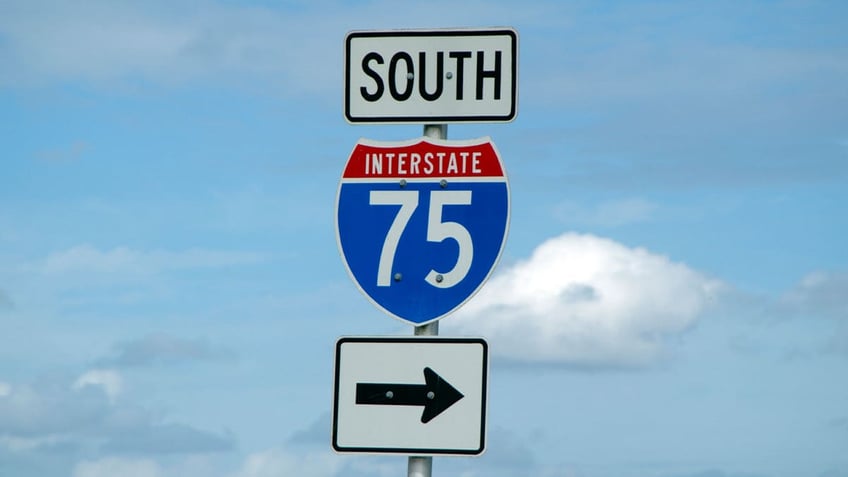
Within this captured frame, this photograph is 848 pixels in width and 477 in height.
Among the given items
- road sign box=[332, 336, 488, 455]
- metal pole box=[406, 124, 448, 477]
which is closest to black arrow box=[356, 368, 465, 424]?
road sign box=[332, 336, 488, 455]

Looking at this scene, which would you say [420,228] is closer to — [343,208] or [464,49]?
[343,208]

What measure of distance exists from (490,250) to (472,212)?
7.8 inches

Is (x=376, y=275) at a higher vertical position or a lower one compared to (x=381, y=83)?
lower

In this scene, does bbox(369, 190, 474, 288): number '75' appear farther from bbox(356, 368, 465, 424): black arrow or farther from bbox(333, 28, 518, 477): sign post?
bbox(356, 368, 465, 424): black arrow

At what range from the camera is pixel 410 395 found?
532cm

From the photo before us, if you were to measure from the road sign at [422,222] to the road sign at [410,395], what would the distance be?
18cm

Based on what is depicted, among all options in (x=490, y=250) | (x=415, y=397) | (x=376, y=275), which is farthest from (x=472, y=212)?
(x=415, y=397)

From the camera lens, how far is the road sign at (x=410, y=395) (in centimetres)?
523

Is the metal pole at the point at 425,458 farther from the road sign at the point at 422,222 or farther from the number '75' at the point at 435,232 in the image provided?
the number '75' at the point at 435,232

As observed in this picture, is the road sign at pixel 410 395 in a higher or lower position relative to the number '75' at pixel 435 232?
lower

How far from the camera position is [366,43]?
5.84 m

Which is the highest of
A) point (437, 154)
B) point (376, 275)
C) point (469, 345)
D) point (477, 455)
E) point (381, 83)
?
point (381, 83)

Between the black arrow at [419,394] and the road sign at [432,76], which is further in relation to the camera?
the road sign at [432,76]

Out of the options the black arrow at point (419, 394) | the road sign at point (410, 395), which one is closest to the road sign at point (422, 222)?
the road sign at point (410, 395)
